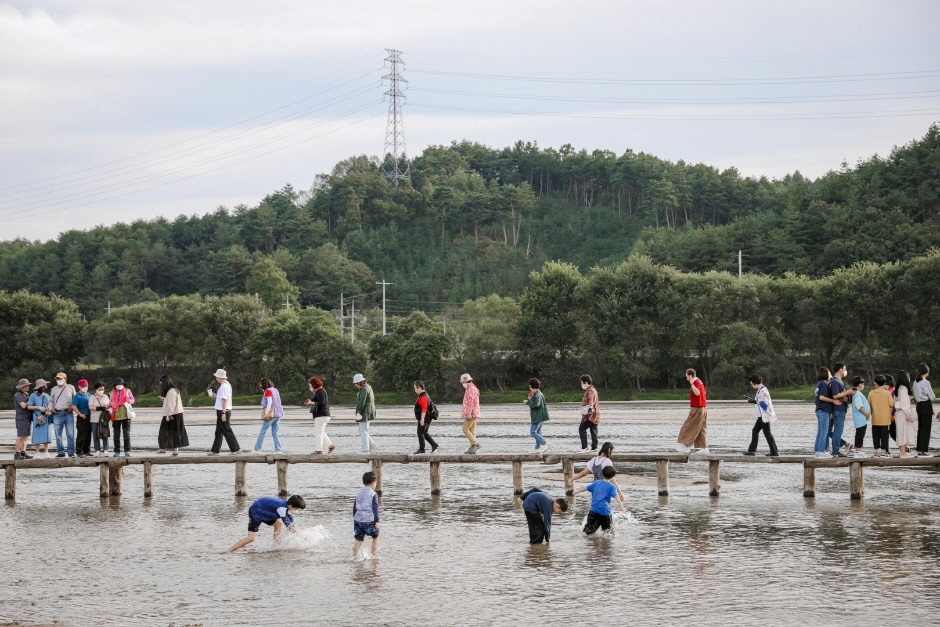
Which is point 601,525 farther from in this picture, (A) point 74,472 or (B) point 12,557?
(A) point 74,472

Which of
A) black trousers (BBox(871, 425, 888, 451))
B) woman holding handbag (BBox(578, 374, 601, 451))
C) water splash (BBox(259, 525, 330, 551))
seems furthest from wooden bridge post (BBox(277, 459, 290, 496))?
black trousers (BBox(871, 425, 888, 451))

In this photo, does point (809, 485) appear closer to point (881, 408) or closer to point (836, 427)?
point (836, 427)

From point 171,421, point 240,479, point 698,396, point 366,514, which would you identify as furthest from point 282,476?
point 698,396

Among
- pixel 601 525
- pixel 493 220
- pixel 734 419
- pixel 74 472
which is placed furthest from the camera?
pixel 493 220

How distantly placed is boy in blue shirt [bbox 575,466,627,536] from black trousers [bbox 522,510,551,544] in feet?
3.74

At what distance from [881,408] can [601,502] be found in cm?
874

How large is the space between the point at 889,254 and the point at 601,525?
277 ft

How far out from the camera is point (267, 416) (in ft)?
85.3

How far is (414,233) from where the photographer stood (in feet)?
531

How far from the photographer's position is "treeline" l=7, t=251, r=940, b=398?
69.1m

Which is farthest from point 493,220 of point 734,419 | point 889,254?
point 734,419

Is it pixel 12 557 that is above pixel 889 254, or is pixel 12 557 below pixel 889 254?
below

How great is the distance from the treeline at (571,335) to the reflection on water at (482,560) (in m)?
47.7

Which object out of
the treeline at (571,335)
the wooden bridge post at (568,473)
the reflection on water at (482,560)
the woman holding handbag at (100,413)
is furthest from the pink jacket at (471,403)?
the treeline at (571,335)
